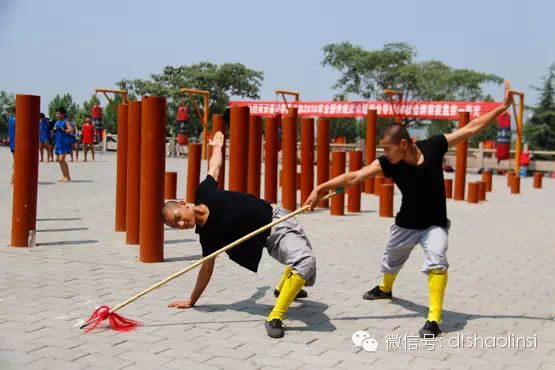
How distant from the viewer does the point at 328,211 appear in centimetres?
1260

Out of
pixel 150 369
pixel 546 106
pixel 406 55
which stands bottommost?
pixel 150 369

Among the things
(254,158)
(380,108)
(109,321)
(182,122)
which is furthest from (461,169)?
(182,122)

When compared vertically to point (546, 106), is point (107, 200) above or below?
below

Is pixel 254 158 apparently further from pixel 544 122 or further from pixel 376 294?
pixel 544 122

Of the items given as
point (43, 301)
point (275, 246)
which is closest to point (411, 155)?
point (275, 246)

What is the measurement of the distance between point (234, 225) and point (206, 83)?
4135 centimetres

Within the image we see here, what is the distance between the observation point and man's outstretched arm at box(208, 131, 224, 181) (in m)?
5.71

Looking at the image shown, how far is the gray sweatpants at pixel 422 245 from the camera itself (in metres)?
5.12

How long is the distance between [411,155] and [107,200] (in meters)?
9.10

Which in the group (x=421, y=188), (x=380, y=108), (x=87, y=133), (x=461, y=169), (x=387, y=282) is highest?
(x=380, y=108)

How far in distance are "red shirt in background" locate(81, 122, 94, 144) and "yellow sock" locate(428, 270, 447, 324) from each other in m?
22.1

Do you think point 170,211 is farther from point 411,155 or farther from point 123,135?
point 123,135

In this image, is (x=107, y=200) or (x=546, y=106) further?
(x=546, y=106)

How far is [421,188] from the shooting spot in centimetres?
525
